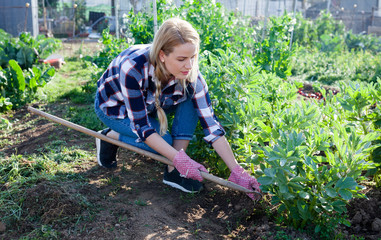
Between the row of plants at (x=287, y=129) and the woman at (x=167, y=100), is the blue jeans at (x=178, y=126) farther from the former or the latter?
the row of plants at (x=287, y=129)

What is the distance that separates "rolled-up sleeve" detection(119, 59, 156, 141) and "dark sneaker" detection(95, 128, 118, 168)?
1.81ft

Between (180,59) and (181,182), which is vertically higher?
(180,59)

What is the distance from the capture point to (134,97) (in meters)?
2.39

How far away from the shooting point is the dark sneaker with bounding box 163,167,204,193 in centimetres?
268

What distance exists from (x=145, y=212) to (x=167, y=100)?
77cm

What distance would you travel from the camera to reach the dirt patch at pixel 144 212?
85.0 inches

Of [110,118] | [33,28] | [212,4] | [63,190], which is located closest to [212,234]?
[63,190]

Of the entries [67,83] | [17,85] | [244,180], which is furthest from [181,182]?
[67,83]

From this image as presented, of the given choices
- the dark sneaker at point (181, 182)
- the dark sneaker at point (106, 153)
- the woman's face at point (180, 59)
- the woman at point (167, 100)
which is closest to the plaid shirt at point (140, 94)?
the woman at point (167, 100)

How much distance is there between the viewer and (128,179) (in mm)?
2869

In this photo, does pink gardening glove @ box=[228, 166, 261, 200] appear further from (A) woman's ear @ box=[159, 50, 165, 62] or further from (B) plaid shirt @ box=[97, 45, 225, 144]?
(A) woman's ear @ box=[159, 50, 165, 62]

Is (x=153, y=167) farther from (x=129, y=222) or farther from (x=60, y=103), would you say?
(x=60, y=103)

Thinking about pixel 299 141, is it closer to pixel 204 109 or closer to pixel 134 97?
pixel 204 109

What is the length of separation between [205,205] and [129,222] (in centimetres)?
56
